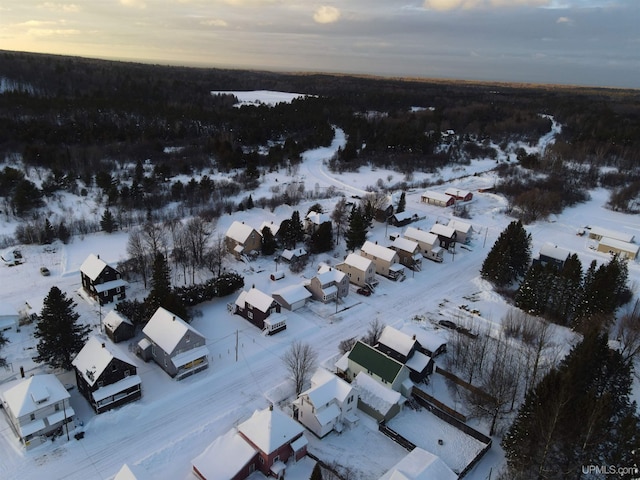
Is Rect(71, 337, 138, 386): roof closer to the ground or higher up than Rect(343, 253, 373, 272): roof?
closer to the ground

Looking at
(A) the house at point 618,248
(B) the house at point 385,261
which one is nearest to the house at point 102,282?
(B) the house at point 385,261

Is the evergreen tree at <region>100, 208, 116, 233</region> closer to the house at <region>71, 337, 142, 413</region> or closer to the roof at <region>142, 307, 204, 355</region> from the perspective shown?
the roof at <region>142, 307, 204, 355</region>

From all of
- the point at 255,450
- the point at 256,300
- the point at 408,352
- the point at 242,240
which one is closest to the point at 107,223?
the point at 242,240

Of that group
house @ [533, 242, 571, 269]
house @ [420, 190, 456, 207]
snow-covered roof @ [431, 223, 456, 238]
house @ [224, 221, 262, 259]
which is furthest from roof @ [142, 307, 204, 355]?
house @ [420, 190, 456, 207]

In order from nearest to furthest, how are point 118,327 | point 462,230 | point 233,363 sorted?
point 233,363, point 118,327, point 462,230

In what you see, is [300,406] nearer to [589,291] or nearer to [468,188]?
[589,291]

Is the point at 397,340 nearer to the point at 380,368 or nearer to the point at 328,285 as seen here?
the point at 380,368

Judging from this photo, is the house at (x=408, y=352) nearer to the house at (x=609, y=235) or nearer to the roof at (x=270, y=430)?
the roof at (x=270, y=430)
